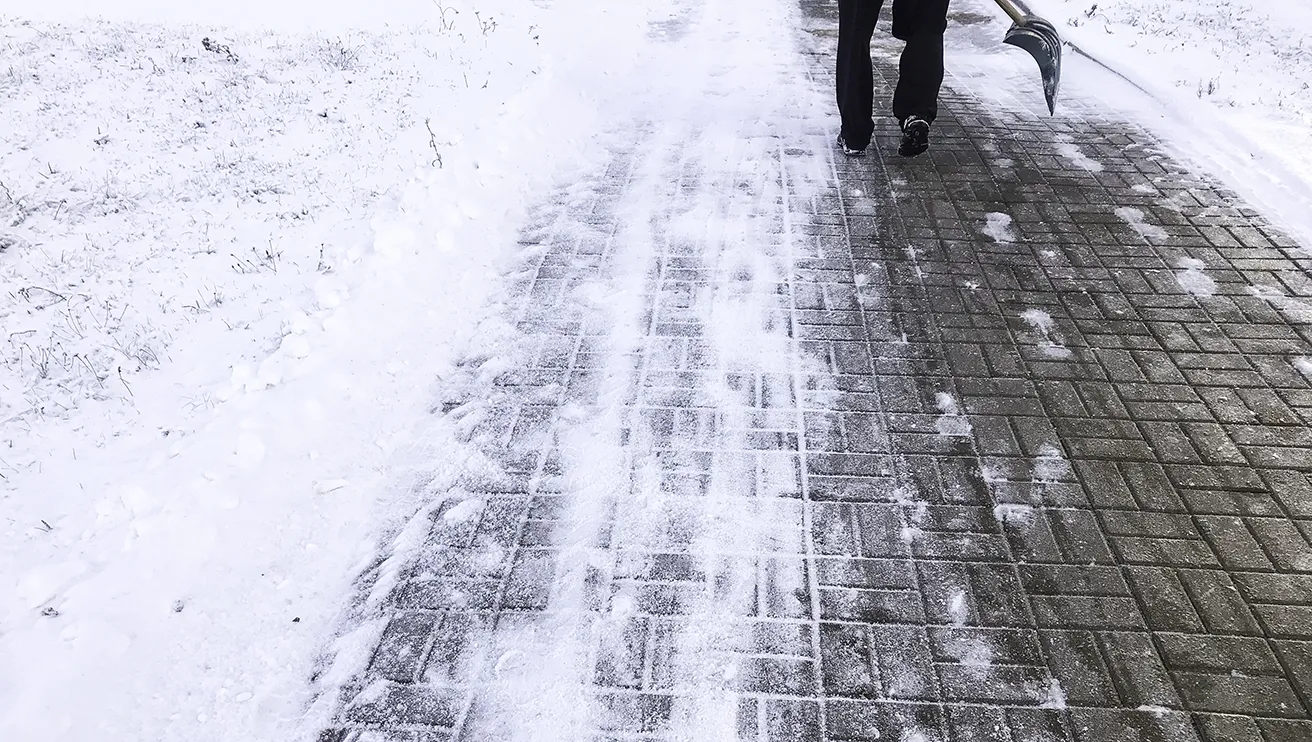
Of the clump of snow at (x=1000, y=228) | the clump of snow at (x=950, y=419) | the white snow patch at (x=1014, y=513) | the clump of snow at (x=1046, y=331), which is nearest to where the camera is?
the white snow patch at (x=1014, y=513)

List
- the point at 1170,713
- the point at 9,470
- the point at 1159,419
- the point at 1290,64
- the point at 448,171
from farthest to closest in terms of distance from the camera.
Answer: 1. the point at 1290,64
2. the point at 448,171
3. the point at 1159,419
4. the point at 9,470
5. the point at 1170,713

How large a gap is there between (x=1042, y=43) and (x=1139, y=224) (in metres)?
2.26

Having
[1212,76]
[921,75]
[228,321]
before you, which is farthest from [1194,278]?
[228,321]

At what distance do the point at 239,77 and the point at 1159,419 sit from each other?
7485mm

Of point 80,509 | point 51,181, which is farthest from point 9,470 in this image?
point 51,181

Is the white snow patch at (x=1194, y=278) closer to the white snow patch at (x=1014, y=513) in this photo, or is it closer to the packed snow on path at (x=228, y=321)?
the white snow patch at (x=1014, y=513)

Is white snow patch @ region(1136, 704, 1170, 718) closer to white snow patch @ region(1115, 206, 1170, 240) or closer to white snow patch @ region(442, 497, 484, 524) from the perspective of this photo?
white snow patch @ region(442, 497, 484, 524)

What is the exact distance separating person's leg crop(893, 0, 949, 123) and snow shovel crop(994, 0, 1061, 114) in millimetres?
1180

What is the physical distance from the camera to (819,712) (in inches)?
84.7

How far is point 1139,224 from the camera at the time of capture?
14.8 feet

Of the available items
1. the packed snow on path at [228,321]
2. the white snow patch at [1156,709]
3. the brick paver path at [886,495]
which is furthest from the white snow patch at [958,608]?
the packed snow on path at [228,321]

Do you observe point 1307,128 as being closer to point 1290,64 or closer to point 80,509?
point 1290,64

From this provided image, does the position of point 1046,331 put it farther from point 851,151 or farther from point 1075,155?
point 1075,155

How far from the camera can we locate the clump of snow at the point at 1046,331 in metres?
3.50
